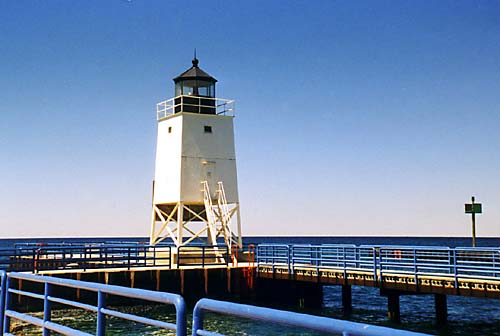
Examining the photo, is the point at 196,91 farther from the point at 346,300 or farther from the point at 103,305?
the point at 103,305

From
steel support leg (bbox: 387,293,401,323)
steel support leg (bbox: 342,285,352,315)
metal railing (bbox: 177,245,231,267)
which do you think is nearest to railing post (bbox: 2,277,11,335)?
steel support leg (bbox: 387,293,401,323)

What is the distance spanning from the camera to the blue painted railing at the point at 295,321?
367 centimetres

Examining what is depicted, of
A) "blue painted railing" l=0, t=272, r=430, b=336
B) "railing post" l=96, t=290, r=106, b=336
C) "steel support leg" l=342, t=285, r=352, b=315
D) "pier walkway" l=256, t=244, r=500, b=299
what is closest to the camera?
"blue painted railing" l=0, t=272, r=430, b=336

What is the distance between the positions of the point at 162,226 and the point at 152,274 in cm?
734

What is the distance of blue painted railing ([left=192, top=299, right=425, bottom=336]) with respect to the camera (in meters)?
3.67

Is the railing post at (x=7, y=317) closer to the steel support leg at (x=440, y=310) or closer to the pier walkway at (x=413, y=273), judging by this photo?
the pier walkway at (x=413, y=273)

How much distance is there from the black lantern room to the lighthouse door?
9.18 ft

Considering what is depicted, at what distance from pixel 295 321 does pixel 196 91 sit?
30.8 meters

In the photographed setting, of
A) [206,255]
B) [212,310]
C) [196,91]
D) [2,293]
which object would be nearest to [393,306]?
[206,255]

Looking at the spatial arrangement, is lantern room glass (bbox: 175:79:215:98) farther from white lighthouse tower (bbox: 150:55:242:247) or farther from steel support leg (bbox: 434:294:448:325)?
steel support leg (bbox: 434:294:448:325)

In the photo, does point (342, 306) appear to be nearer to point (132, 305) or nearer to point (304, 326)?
point (132, 305)

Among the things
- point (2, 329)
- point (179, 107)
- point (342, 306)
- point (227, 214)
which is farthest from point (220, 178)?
point (2, 329)

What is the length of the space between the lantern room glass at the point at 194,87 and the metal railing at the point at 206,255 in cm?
810

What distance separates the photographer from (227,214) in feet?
111
